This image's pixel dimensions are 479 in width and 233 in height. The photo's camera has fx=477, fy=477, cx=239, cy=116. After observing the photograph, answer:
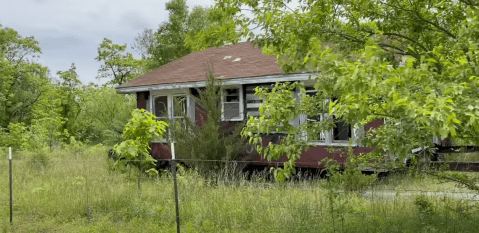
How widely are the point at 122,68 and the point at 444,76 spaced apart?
40.5 metres

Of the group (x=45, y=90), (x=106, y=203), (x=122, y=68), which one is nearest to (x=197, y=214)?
(x=106, y=203)

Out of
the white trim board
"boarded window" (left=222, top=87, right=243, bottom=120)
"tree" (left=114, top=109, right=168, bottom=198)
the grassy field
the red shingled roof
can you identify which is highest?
the red shingled roof

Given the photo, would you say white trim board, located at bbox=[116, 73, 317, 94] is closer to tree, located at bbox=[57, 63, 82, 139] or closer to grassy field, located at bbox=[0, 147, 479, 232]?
grassy field, located at bbox=[0, 147, 479, 232]

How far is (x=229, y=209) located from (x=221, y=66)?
9425 millimetres

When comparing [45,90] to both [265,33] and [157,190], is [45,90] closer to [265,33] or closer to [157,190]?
[157,190]

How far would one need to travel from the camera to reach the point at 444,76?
176 inches

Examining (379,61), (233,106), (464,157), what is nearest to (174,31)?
(233,106)

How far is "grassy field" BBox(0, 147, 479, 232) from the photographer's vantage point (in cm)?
722

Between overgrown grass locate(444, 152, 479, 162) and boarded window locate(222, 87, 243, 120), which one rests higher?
boarded window locate(222, 87, 243, 120)

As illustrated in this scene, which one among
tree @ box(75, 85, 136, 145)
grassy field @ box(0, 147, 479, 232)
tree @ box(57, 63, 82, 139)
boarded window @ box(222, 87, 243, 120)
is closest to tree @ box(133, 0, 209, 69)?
tree @ box(75, 85, 136, 145)

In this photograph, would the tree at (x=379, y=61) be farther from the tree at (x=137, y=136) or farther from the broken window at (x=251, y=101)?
the broken window at (x=251, y=101)

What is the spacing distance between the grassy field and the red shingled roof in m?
5.22

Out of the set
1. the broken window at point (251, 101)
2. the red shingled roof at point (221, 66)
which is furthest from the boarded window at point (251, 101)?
the red shingled roof at point (221, 66)

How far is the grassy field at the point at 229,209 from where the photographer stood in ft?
23.7
